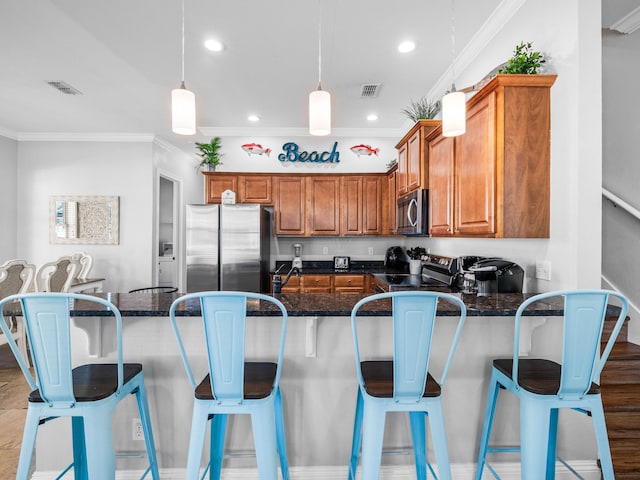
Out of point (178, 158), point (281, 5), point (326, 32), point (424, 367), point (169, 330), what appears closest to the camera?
point (424, 367)

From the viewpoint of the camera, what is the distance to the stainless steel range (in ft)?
9.71

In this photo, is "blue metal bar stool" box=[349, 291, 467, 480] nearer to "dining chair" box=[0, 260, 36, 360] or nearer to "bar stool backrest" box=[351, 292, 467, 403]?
"bar stool backrest" box=[351, 292, 467, 403]

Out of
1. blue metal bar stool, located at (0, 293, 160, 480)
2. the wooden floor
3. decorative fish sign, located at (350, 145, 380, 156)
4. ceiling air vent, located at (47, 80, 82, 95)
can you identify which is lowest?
the wooden floor

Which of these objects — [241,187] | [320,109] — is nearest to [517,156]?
[320,109]

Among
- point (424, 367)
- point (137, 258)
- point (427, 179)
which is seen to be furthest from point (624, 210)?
point (137, 258)

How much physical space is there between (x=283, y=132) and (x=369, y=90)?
1.67 metres

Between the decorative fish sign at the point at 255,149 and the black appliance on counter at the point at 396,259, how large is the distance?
226 cm

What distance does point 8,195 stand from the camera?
16.6 feet

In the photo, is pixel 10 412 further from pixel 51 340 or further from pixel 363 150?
pixel 363 150

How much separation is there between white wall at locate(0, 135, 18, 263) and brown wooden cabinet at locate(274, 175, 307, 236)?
395 cm

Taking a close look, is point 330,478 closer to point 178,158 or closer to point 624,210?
point 624,210

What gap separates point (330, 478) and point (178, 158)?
561 centimetres

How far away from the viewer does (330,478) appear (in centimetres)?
186

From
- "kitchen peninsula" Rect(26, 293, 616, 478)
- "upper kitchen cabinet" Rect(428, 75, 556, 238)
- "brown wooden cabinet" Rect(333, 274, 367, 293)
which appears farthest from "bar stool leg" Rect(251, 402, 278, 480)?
"brown wooden cabinet" Rect(333, 274, 367, 293)
